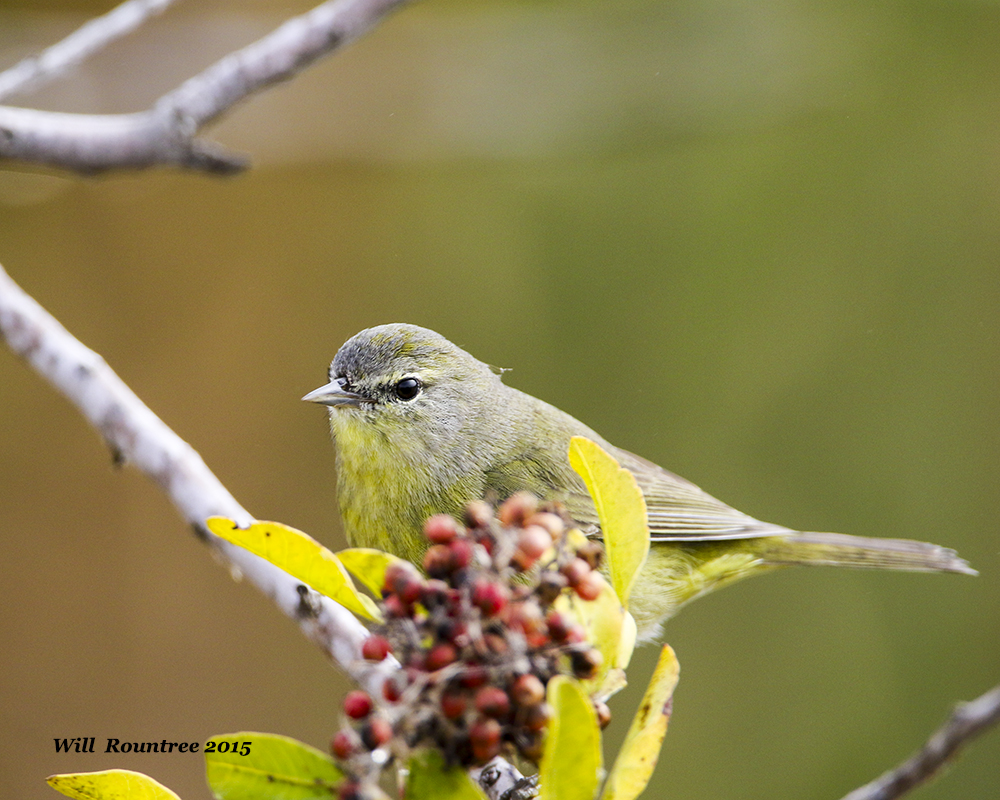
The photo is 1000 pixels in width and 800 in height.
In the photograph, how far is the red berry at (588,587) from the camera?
1.28 meters

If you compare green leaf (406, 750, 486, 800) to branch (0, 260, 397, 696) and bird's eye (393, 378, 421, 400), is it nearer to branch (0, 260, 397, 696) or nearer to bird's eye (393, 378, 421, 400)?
branch (0, 260, 397, 696)

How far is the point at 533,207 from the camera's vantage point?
20.1ft

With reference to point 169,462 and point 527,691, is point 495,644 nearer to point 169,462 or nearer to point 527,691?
point 527,691

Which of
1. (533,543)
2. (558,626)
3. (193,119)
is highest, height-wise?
(193,119)

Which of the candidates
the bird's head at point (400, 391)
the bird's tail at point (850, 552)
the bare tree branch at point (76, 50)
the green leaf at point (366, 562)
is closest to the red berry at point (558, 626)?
the green leaf at point (366, 562)

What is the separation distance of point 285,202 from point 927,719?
5117 mm

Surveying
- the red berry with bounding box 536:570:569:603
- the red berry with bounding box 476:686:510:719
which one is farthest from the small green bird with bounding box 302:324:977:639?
the red berry with bounding box 476:686:510:719

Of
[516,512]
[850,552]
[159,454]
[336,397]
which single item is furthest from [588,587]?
[850,552]

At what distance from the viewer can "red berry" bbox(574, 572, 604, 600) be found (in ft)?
4.18

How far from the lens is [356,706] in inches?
46.4

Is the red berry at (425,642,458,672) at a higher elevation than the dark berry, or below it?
higher

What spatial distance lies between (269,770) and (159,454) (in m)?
1.28

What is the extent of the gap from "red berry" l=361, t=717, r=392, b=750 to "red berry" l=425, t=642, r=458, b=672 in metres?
0.09

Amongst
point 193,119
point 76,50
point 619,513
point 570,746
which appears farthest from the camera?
point 76,50
